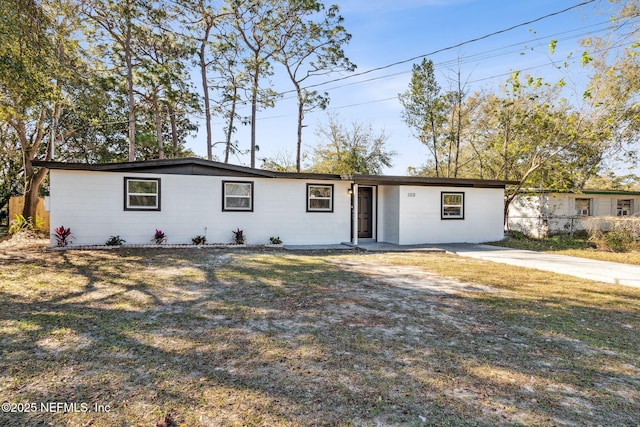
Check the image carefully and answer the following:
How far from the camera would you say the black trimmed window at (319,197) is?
36.9ft

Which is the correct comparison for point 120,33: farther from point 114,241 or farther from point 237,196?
point 114,241

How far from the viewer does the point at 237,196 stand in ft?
34.6

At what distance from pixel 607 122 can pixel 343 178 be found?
10.4 meters

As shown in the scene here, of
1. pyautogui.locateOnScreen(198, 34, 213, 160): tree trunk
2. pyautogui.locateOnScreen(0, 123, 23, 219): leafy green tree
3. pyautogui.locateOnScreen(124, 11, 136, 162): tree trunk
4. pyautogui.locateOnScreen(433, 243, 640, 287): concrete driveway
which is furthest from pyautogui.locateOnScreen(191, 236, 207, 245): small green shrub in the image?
pyautogui.locateOnScreen(0, 123, 23, 219): leafy green tree

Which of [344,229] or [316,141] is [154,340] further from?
[316,141]

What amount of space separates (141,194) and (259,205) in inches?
130

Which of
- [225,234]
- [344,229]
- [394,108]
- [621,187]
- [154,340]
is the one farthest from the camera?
[621,187]

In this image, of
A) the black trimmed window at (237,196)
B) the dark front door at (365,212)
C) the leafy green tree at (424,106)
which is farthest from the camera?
the leafy green tree at (424,106)

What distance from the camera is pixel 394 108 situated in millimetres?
20000

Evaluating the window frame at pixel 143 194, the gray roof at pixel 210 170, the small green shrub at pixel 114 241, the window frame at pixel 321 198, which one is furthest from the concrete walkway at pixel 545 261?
the small green shrub at pixel 114 241

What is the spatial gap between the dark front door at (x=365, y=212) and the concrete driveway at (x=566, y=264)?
9.16 feet

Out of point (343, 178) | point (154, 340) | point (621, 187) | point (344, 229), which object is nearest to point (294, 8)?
point (343, 178)

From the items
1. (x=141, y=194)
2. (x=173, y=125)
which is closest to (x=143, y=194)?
(x=141, y=194)

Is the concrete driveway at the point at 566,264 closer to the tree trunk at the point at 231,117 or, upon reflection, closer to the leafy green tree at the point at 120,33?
the tree trunk at the point at 231,117
